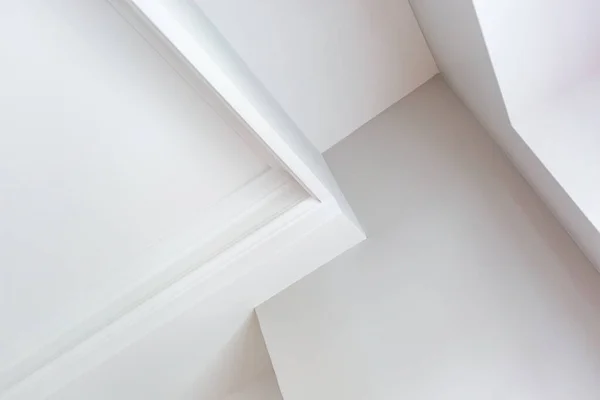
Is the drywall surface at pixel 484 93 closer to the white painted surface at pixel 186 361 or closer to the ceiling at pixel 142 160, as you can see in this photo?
the ceiling at pixel 142 160

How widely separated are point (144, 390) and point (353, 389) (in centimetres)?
75

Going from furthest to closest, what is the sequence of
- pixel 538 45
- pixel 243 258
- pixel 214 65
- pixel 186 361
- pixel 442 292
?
pixel 186 361, pixel 243 258, pixel 442 292, pixel 214 65, pixel 538 45

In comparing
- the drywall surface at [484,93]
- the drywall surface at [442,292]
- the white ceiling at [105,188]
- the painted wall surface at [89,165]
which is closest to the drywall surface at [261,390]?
the white ceiling at [105,188]

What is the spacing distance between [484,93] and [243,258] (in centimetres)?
77

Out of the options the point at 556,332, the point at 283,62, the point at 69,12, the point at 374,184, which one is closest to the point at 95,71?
the point at 69,12

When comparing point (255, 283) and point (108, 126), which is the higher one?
point (108, 126)

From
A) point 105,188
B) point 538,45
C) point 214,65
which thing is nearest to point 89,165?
point 105,188

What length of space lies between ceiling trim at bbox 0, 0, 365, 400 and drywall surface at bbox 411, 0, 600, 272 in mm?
467

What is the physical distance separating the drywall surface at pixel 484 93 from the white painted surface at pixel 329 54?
6.3 inches

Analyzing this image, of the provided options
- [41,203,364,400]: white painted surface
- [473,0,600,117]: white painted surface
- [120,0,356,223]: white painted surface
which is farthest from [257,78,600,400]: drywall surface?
[473,0,600,117]: white painted surface

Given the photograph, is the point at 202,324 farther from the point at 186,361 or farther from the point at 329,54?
the point at 329,54

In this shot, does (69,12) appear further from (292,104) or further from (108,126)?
(292,104)

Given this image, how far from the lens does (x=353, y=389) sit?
136 centimetres

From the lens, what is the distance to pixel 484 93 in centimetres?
128
